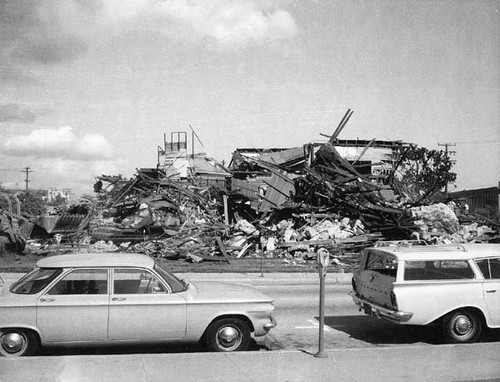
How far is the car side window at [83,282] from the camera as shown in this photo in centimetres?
736

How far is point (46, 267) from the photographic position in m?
7.50

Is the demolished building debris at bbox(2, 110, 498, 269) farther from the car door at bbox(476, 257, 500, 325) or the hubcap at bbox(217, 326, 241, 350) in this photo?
the hubcap at bbox(217, 326, 241, 350)

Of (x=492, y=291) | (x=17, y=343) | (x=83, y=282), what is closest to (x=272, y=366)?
(x=83, y=282)

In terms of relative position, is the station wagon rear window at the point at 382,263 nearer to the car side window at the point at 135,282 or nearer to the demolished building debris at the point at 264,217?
the car side window at the point at 135,282

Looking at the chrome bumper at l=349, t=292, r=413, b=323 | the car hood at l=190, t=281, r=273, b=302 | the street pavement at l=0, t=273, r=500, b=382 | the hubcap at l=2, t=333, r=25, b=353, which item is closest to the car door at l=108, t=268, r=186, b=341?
the car hood at l=190, t=281, r=273, b=302

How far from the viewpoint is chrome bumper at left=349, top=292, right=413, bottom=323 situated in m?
8.34

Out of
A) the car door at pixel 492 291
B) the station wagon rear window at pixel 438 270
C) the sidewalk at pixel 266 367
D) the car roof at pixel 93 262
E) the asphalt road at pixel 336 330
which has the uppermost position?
the car roof at pixel 93 262

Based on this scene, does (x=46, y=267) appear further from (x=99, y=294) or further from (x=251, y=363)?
(x=251, y=363)

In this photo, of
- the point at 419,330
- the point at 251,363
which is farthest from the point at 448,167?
the point at 251,363

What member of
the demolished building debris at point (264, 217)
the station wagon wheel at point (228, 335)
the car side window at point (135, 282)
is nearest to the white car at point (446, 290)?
the station wagon wheel at point (228, 335)

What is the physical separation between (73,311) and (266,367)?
2.82 meters

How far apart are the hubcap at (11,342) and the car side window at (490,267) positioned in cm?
741

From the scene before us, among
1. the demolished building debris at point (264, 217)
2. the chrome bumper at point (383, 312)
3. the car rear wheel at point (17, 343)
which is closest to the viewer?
the car rear wheel at point (17, 343)

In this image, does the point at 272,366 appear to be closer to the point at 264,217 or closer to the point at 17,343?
the point at 17,343
